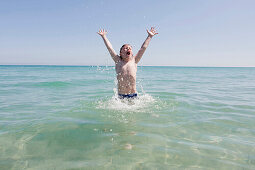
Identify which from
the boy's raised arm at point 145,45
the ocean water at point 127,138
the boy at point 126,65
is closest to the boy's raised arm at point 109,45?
the boy at point 126,65

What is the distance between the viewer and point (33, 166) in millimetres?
2779

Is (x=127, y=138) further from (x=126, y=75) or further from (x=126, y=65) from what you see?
(x=126, y=65)

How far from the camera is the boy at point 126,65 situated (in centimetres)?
578

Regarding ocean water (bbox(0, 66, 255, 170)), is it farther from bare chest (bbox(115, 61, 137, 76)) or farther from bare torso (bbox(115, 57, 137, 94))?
bare chest (bbox(115, 61, 137, 76))

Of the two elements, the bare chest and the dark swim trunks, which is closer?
the bare chest

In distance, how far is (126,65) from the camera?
229 inches

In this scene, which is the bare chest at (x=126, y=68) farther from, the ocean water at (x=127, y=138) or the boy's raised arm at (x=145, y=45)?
the ocean water at (x=127, y=138)

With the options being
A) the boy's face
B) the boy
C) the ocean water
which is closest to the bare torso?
the boy

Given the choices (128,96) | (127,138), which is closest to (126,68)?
(128,96)

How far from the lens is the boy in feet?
19.0

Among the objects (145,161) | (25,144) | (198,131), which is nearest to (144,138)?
(145,161)

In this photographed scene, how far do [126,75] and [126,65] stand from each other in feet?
1.02

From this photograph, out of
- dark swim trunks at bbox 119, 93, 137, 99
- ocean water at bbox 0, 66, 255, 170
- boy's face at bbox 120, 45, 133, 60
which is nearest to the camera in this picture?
ocean water at bbox 0, 66, 255, 170

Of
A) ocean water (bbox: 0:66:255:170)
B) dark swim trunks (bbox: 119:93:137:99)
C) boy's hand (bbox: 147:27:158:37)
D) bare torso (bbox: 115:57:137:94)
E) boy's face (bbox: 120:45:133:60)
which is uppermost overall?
boy's hand (bbox: 147:27:158:37)
